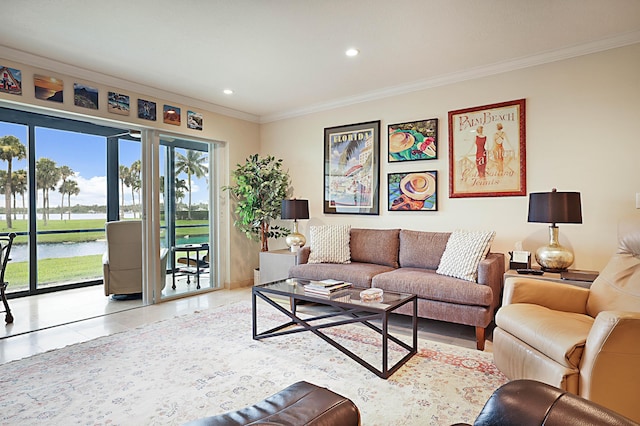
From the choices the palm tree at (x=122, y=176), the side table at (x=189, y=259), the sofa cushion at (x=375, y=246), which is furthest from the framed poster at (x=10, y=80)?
the sofa cushion at (x=375, y=246)

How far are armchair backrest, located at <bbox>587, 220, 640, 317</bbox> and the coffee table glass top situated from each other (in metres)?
1.18

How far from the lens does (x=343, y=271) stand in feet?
12.1

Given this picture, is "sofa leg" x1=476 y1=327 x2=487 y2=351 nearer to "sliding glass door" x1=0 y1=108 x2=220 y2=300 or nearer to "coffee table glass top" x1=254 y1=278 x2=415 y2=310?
"coffee table glass top" x1=254 y1=278 x2=415 y2=310

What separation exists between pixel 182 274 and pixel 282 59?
10.2 ft

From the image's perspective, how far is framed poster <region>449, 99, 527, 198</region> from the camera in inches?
140

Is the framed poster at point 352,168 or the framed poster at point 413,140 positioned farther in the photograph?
the framed poster at point 352,168

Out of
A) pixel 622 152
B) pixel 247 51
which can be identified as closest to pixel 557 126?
pixel 622 152

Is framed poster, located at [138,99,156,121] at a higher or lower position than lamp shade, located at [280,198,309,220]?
higher

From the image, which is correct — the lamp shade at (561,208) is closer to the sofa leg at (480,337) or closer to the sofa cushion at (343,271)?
the sofa leg at (480,337)

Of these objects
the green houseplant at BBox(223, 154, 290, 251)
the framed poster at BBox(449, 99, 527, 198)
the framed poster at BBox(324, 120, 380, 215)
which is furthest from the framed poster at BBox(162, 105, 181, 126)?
the framed poster at BBox(449, 99, 527, 198)

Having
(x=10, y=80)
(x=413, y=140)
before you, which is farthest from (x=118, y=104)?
(x=413, y=140)

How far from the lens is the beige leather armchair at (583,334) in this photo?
166 cm

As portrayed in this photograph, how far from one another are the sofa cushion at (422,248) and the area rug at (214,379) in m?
0.99

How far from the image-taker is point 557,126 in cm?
336
